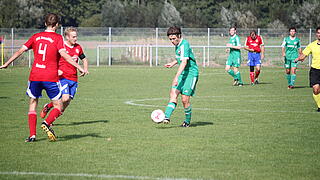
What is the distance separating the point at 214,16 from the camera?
9506 centimetres

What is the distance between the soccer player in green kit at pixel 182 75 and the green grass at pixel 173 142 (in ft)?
1.42

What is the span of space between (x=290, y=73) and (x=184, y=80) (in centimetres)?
1228

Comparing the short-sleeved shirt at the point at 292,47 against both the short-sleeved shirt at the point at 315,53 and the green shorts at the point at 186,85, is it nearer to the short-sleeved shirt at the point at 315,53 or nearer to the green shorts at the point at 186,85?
the short-sleeved shirt at the point at 315,53

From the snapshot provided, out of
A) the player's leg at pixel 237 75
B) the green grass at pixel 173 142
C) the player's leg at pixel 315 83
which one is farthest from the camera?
the player's leg at pixel 237 75

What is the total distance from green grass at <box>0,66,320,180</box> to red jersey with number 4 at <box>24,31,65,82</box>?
108 centimetres

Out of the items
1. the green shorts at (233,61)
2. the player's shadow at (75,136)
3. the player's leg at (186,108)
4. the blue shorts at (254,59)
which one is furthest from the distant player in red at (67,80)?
the blue shorts at (254,59)

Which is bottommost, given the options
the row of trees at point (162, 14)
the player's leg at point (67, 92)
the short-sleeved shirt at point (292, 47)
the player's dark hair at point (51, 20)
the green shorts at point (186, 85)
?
the player's leg at point (67, 92)

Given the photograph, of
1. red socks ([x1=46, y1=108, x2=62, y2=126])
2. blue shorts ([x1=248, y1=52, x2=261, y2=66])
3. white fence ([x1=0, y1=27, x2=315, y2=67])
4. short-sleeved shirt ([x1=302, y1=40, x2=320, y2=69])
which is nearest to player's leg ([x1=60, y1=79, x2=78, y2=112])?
red socks ([x1=46, y1=108, x2=62, y2=126])

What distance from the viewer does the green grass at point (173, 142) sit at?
7.62 metres

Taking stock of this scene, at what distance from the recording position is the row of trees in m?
73.1

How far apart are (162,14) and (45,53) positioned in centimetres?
7268

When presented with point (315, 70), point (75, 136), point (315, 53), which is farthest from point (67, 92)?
point (315, 53)

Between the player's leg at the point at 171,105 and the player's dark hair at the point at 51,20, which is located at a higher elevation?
the player's dark hair at the point at 51,20

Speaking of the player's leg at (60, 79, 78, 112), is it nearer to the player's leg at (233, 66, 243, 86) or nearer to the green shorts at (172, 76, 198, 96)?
the green shorts at (172, 76, 198, 96)
